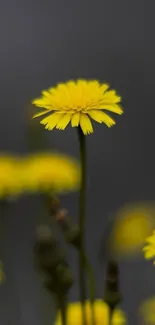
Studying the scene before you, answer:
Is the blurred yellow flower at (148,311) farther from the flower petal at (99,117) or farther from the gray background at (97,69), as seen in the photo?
the gray background at (97,69)

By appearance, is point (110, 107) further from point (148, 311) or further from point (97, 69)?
point (97, 69)

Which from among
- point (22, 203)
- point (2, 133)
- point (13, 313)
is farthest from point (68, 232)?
point (2, 133)

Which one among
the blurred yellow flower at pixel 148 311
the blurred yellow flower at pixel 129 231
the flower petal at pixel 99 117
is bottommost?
the blurred yellow flower at pixel 148 311

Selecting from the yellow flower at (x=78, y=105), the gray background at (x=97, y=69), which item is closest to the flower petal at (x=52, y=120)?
the yellow flower at (x=78, y=105)

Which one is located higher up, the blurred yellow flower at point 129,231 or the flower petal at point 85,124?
the flower petal at point 85,124

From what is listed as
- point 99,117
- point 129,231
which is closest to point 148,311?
point 129,231

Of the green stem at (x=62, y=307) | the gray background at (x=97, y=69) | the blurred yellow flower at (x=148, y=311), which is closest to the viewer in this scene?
the green stem at (x=62, y=307)

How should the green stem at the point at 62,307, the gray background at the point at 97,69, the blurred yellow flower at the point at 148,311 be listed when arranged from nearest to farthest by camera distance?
the green stem at the point at 62,307 < the blurred yellow flower at the point at 148,311 < the gray background at the point at 97,69

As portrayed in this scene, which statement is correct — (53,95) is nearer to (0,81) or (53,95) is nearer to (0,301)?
(0,301)
